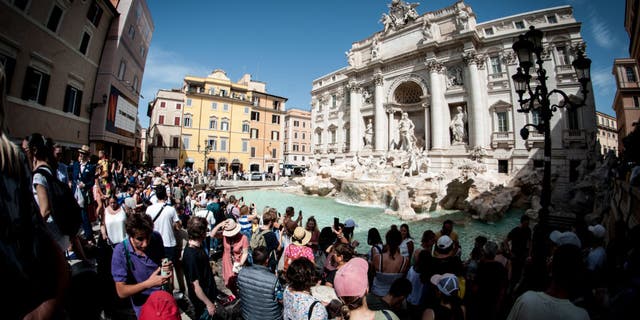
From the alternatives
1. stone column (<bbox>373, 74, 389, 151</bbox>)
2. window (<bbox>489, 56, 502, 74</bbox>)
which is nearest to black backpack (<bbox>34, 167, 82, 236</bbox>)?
stone column (<bbox>373, 74, 389, 151</bbox>)

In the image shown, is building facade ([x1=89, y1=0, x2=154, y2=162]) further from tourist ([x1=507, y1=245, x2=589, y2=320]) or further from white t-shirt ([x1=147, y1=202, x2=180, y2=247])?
tourist ([x1=507, y1=245, x2=589, y2=320])

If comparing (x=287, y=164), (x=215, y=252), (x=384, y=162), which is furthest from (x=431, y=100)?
(x=287, y=164)

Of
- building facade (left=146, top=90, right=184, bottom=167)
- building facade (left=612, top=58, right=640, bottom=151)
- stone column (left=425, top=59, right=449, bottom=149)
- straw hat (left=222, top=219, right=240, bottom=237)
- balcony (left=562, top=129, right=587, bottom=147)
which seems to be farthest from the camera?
building facade (left=146, top=90, right=184, bottom=167)

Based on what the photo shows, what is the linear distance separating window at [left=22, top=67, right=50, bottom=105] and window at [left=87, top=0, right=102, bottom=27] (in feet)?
12.4

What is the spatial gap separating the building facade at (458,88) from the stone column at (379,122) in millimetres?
93

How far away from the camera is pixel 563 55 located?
16672 millimetres

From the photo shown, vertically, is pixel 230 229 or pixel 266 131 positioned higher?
pixel 266 131

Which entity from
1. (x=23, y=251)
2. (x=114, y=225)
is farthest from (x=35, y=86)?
(x=23, y=251)

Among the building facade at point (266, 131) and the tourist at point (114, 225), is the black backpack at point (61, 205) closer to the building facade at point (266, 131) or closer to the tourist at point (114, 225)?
the tourist at point (114, 225)

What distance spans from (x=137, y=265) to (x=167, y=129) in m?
30.9

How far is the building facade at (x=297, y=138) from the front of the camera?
4444 centimetres

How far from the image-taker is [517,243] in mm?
3617

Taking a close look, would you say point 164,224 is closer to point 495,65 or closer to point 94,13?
point 94,13

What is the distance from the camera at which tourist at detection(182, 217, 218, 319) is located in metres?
2.39
